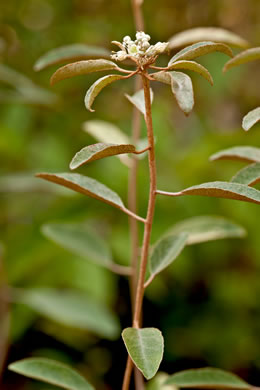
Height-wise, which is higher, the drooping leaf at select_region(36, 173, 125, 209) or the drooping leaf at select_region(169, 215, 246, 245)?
the drooping leaf at select_region(36, 173, 125, 209)

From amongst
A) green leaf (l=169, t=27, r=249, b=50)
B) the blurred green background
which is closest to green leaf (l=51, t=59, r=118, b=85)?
green leaf (l=169, t=27, r=249, b=50)

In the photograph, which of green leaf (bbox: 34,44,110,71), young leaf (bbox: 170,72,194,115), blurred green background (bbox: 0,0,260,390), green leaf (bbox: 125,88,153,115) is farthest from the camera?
blurred green background (bbox: 0,0,260,390)

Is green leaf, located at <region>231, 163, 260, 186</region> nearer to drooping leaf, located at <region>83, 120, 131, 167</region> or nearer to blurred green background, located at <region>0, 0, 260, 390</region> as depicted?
drooping leaf, located at <region>83, 120, 131, 167</region>

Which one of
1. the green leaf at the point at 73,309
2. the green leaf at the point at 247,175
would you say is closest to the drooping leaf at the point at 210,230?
the green leaf at the point at 247,175

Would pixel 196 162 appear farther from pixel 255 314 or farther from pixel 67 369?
pixel 67 369

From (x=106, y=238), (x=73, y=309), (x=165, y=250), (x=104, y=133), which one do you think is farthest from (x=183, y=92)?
(x=106, y=238)

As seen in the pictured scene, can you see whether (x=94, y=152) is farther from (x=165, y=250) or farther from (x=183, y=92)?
(x=165, y=250)

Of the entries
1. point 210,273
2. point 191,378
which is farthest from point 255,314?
point 191,378
